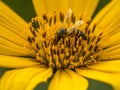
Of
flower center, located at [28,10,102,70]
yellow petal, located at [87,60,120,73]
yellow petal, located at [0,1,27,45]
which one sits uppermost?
yellow petal, located at [0,1,27,45]

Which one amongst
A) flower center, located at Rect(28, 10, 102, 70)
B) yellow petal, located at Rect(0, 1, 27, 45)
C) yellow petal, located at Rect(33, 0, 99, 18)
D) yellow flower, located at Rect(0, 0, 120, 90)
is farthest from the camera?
yellow petal, located at Rect(33, 0, 99, 18)

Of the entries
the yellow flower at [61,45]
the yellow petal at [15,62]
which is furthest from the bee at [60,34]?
the yellow petal at [15,62]

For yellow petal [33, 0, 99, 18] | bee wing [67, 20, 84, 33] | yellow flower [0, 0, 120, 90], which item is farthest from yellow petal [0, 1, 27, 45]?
bee wing [67, 20, 84, 33]

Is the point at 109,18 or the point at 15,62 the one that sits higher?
the point at 109,18

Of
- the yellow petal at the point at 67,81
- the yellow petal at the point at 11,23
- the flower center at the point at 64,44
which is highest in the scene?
the yellow petal at the point at 11,23

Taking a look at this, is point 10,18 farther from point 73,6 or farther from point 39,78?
point 39,78

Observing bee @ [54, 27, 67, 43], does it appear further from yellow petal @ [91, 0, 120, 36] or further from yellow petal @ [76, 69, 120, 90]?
yellow petal @ [91, 0, 120, 36]

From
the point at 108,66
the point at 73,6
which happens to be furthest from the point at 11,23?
the point at 108,66

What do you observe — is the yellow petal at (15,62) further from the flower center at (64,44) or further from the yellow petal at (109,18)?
the yellow petal at (109,18)

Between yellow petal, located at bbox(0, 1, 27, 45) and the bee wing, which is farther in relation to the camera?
yellow petal, located at bbox(0, 1, 27, 45)
